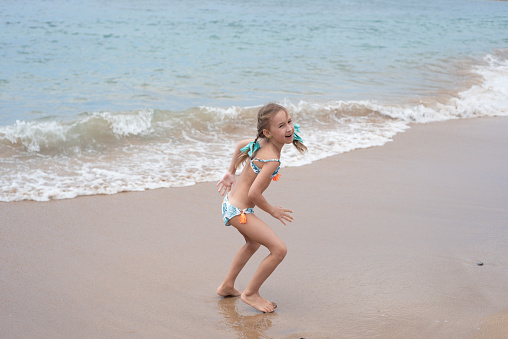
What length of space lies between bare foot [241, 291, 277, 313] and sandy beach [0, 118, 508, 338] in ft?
0.16

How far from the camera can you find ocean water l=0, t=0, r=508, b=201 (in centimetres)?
663

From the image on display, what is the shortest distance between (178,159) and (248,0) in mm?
30072

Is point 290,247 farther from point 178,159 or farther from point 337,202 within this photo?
point 178,159

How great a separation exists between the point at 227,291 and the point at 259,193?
0.74m

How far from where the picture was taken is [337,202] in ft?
17.1

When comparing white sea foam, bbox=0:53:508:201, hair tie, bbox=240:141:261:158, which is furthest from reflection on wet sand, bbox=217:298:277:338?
white sea foam, bbox=0:53:508:201

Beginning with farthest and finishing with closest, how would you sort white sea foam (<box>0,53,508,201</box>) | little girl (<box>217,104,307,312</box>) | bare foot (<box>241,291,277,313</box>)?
white sea foam (<box>0,53,508,201</box>) → bare foot (<box>241,291,277,313</box>) → little girl (<box>217,104,307,312</box>)

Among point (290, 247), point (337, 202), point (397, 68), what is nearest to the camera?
point (290, 247)

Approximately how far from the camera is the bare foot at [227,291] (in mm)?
3423

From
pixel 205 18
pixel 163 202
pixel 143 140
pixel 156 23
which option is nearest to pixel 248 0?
pixel 205 18

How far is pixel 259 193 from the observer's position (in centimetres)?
309

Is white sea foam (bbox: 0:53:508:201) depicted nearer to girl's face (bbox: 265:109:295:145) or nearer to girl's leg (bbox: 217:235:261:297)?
girl's leg (bbox: 217:235:261:297)

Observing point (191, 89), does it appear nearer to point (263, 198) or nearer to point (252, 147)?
point (252, 147)

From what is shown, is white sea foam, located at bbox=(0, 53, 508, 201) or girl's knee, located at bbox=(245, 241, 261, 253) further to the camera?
white sea foam, located at bbox=(0, 53, 508, 201)
